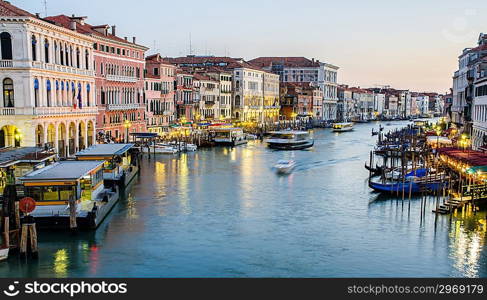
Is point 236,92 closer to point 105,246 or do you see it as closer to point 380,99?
point 105,246

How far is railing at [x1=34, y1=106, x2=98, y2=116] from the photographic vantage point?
19703 millimetres

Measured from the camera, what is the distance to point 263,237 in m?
12.5

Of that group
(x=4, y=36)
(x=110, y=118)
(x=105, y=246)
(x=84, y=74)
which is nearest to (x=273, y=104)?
(x=110, y=118)

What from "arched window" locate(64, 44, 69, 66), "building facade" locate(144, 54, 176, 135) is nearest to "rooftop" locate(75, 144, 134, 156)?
"arched window" locate(64, 44, 69, 66)

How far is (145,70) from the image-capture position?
3472cm

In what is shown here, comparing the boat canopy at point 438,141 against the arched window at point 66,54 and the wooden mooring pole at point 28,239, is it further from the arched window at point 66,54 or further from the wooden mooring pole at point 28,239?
the wooden mooring pole at point 28,239

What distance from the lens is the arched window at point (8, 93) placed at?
62.3 feet

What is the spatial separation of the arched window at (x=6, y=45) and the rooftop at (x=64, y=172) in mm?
6103

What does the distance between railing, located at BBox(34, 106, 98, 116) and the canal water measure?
14.0ft

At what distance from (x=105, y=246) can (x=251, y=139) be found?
1241 inches

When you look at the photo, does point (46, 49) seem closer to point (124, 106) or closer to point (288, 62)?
point (124, 106)

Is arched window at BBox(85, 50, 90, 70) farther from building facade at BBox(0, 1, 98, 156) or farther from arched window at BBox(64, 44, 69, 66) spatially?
arched window at BBox(64, 44, 69, 66)

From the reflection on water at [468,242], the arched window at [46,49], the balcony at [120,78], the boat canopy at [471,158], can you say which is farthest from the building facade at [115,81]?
the reflection on water at [468,242]

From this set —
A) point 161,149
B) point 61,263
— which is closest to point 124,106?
point 161,149
